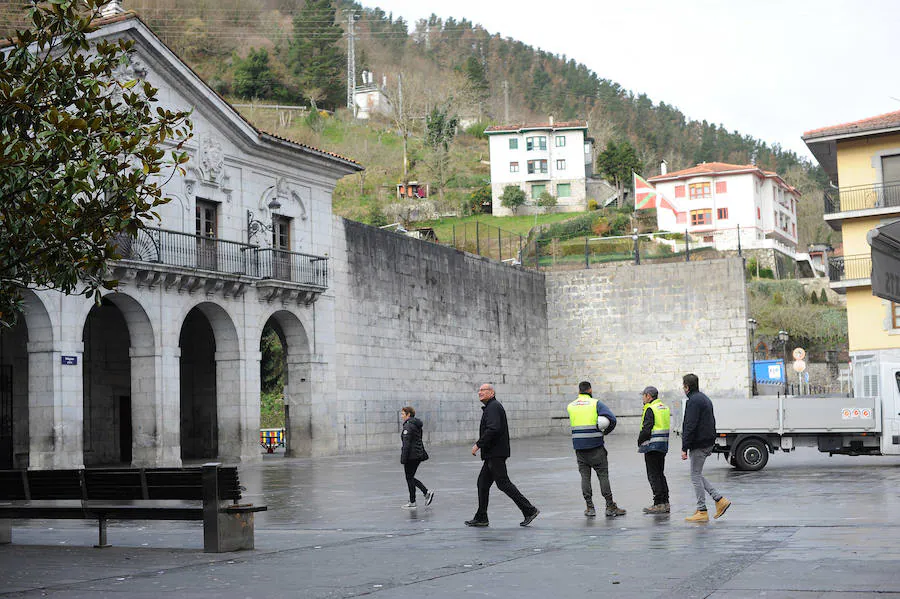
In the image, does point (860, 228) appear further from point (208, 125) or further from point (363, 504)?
point (363, 504)

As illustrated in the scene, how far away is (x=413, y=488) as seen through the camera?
16047 mm

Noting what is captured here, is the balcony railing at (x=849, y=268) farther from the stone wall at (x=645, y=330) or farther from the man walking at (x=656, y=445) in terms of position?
the man walking at (x=656, y=445)

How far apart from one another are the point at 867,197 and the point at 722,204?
54751 millimetres

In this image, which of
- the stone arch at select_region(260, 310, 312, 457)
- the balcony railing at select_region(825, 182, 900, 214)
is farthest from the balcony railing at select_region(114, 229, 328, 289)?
the balcony railing at select_region(825, 182, 900, 214)

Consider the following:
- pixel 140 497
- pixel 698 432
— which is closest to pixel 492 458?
pixel 698 432

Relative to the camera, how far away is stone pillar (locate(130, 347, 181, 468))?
90.0ft

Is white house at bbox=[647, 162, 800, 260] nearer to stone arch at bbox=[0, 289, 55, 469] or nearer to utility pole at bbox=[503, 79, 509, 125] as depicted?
utility pole at bbox=[503, 79, 509, 125]

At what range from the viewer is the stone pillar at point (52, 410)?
2459 cm

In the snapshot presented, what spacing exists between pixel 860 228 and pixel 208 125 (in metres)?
23.4

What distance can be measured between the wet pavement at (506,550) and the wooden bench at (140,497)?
0.33 metres

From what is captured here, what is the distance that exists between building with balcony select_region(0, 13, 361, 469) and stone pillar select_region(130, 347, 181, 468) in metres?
0.03

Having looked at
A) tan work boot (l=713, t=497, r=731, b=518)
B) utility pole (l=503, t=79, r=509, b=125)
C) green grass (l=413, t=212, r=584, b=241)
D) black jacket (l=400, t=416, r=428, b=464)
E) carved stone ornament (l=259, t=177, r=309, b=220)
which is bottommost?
tan work boot (l=713, t=497, r=731, b=518)

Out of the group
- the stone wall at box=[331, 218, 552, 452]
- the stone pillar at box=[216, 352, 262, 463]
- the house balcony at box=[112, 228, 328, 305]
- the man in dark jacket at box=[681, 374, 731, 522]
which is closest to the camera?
the man in dark jacket at box=[681, 374, 731, 522]

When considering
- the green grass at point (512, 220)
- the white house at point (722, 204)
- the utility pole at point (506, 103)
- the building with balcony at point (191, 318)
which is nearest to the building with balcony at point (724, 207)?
the white house at point (722, 204)
